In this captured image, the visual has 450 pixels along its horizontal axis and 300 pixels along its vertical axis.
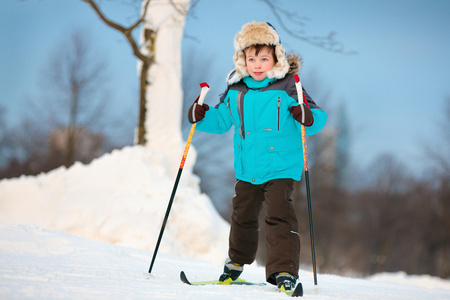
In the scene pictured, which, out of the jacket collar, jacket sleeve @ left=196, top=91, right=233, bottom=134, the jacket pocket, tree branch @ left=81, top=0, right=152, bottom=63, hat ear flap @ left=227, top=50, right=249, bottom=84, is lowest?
the jacket pocket

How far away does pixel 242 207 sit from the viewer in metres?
3.21

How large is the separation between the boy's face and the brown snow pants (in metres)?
0.79

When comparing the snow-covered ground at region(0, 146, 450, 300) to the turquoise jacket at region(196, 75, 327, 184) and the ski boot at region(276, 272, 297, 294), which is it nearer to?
the ski boot at region(276, 272, 297, 294)

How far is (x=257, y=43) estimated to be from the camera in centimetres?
331

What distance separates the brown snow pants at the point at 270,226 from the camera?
2938mm

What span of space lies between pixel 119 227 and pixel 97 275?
3346mm

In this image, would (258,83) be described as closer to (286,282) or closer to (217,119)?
(217,119)

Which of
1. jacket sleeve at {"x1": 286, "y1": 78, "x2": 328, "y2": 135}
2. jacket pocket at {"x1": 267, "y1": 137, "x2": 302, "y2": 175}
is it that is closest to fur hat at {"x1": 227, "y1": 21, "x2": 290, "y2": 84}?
jacket sleeve at {"x1": 286, "y1": 78, "x2": 328, "y2": 135}

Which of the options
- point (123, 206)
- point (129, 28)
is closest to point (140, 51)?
point (129, 28)

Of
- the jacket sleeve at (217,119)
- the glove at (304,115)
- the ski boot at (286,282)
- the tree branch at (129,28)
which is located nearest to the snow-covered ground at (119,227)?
the ski boot at (286,282)

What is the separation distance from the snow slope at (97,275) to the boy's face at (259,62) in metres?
1.49

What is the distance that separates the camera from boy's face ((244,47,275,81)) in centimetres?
327

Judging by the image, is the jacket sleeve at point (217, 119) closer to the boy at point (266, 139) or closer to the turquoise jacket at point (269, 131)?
the boy at point (266, 139)

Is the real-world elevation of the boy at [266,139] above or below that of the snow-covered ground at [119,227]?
above
